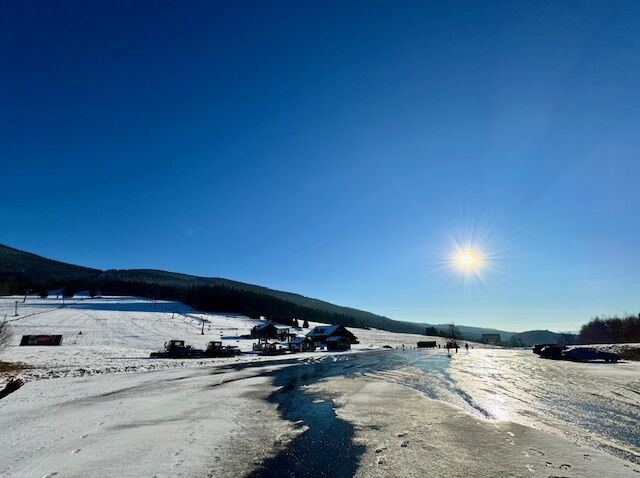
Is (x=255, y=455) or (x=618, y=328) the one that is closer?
(x=255, y=455)

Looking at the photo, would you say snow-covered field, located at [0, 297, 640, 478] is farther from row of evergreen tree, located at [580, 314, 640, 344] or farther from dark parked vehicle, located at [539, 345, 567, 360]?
row of evergreen tree, located at [580, 314, 640, 344]

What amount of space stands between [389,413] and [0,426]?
12.5 m

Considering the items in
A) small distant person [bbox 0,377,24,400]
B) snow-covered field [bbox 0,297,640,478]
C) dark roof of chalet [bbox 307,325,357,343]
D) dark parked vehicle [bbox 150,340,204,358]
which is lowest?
dark parked vehicle [bbox 150,340,204,358]

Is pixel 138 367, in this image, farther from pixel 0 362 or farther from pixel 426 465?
pixel 426 465

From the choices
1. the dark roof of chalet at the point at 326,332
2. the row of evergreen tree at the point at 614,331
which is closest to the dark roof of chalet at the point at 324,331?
the dark roof of chalet at the point at 326,332

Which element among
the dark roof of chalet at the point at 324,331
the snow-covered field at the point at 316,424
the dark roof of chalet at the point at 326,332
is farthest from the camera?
the dark roof of chalet at the point at 324,331

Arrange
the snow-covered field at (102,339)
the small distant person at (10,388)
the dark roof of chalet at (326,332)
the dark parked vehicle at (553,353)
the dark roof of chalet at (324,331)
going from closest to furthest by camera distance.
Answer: the small distant person at (10,388) → the snow-covered field at (102,339) → the dark parked vehicle at (553,353) → the dark roof of chalet at (326,332) → the dark roof of chalet at (324,331)

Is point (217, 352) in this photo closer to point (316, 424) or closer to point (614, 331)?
point (316, 424)

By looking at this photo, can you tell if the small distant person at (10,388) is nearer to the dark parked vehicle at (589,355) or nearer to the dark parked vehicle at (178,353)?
the dark parked vehicle at (178,353)

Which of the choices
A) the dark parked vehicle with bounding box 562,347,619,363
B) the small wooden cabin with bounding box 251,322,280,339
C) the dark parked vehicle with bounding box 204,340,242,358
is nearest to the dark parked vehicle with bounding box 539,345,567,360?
the dark parked vehicle with bounding box 562,347,619,363

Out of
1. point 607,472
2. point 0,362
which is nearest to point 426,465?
point 607,472

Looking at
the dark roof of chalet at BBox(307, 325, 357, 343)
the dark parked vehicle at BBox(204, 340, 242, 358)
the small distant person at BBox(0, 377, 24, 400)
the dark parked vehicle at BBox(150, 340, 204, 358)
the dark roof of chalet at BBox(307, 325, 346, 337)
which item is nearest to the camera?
the small distant person at BBox(0, 377, 24, 400)

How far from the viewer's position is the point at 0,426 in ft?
37.7

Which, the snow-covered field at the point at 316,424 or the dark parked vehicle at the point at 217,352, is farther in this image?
the dark parked vehicle at the point at 217,352
